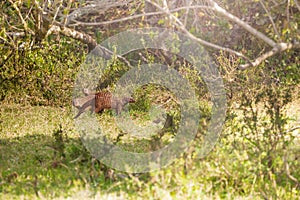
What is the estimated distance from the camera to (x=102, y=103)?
9.78 meters

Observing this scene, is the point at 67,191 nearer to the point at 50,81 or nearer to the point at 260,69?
the point at 50,81

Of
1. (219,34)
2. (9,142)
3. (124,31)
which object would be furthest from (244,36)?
(9,142)

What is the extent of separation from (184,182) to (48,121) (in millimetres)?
4844

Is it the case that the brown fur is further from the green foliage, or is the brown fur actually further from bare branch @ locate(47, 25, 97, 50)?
the green foliage

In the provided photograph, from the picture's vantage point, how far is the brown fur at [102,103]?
9656 mm

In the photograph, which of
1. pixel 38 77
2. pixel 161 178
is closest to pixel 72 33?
pixel 38 77

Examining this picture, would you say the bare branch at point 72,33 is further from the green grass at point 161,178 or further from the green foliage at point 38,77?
the green grass at point 161,178

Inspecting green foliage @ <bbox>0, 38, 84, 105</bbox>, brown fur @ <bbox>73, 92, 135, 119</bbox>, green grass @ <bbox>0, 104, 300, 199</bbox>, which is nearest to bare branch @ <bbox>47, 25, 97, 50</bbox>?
green foliage @ <bbox>0, 38, 84, 105</bbox>

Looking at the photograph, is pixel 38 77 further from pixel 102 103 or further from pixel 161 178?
pixel 161 178

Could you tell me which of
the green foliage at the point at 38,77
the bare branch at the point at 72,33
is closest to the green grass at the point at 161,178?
the bare branch at the point at 72,33

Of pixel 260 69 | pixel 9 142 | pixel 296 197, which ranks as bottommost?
pixel 9 142

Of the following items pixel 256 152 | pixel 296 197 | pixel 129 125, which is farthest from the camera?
pixel 129 125

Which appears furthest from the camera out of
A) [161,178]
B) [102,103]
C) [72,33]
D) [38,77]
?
[38,77]

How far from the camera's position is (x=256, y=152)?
5.90 metres
